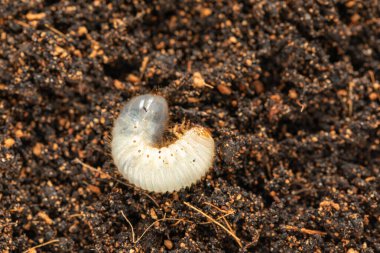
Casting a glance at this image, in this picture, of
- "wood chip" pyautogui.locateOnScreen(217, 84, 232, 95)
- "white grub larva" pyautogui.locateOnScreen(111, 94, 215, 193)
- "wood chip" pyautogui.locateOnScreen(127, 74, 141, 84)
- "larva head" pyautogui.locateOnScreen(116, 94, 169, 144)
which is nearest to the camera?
"white grub larva" pyautogui.locateOnScreen(111, 94, 215, 193)

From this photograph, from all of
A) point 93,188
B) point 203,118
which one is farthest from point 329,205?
point 93,188

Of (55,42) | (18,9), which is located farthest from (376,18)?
(18,9)

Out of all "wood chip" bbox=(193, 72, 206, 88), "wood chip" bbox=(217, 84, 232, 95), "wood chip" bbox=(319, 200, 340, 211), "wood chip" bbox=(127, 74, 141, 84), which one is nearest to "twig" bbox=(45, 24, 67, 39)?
"wood chip" bbox=(127, 74, 141, 84)

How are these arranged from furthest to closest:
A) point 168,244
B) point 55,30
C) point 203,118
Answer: point 55,30 → point 203,118 → point 168,244

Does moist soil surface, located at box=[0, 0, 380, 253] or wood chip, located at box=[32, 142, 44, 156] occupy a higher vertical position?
moist soil surface, located at box=[0, 0, 380, 253]

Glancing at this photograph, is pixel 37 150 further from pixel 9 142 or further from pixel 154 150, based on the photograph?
pixel 154 150

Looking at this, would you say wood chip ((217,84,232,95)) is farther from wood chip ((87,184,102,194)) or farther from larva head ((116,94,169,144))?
wood chip ((87,184,102,194))
